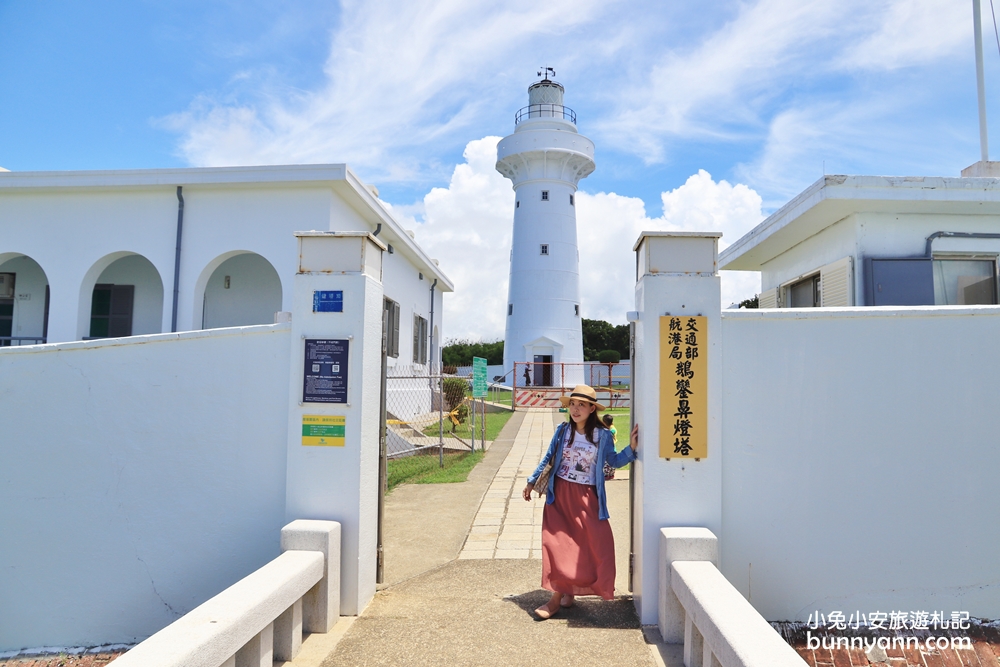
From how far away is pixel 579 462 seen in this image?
14.6 feet

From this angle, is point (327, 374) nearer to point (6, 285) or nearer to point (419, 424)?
point (6, 285)

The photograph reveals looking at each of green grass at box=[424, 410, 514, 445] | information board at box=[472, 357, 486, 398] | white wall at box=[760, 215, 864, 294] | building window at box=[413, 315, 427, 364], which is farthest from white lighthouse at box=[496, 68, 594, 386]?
white wall at box=[760, 215, 864, 294]

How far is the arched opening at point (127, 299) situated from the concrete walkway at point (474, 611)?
25.0ft

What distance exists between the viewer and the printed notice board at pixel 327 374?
4.34 meters

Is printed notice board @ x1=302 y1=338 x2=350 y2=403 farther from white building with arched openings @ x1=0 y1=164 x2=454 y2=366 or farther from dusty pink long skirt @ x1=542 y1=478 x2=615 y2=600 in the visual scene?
white building with arched openings @ x1=0 y1=164 x2=454 y2=366

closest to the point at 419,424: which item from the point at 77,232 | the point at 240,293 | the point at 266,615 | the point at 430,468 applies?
the point at 240,293

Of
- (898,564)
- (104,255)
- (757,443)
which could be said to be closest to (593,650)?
(757,443)

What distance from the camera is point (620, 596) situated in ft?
15.4

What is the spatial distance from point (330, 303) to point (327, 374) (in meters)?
0.48

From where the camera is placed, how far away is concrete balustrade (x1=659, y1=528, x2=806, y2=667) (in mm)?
2725

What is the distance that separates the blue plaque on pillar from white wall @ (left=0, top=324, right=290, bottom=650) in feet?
0.96

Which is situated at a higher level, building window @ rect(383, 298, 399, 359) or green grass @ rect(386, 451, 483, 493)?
building window @ rect(383, 298, 399, 359)

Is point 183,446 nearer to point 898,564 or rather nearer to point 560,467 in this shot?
point 560,467

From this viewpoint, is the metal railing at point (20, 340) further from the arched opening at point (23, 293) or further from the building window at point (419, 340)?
the building window at point (419, 340)
